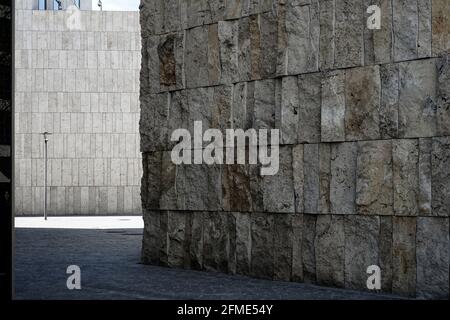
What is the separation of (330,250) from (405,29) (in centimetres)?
344

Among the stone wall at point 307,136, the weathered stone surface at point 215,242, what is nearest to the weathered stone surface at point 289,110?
the stone wall at point 307,136

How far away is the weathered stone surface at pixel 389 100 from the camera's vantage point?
10781mm

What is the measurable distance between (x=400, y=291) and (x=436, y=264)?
75 centimetres

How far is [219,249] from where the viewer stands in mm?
13234

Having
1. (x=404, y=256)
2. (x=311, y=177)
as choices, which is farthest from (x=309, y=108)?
(x=404, y=256)

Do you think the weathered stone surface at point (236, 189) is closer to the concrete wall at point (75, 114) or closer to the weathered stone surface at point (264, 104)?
the weathered stone surface at point (264, 104)

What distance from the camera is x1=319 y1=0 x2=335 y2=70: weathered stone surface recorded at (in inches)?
456

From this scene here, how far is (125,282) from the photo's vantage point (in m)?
12.1

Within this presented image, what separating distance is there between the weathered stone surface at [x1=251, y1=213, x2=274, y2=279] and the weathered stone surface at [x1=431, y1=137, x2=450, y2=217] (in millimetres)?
2962

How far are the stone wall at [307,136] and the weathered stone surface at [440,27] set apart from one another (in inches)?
0.7

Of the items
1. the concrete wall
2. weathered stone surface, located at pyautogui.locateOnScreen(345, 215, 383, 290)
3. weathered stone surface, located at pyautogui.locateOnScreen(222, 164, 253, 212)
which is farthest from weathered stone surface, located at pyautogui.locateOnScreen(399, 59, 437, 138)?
the concrete wall
